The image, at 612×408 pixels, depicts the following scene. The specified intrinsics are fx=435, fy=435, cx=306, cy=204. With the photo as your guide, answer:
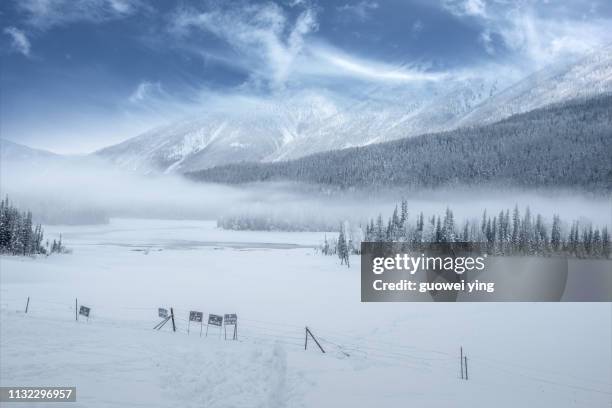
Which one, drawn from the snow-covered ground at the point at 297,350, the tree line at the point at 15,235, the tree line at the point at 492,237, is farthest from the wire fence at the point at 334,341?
the tree line at the point at 492,237

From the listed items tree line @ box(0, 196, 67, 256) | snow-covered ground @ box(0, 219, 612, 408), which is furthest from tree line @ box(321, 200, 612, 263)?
tree line @ box(0, 196, 67, 256)

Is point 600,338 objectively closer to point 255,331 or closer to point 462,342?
point 462,342

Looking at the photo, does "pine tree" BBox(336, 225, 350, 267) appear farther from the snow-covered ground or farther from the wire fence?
the wire fence

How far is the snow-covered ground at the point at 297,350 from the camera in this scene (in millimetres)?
17891

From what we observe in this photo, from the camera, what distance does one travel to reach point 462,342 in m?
31.2

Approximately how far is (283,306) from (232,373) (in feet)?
77.2

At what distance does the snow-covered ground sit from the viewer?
17.9 metres

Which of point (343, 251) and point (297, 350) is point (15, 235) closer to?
point (343, 251)

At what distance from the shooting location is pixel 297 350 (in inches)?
982

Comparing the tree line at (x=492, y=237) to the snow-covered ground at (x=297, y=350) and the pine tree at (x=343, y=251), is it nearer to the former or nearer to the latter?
the pine tree at (x=343, y=251)

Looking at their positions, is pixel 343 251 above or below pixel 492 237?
below

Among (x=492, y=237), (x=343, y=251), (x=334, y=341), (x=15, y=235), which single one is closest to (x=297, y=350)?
(x=334, y=341)

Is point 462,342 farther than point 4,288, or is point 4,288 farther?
point 4,288

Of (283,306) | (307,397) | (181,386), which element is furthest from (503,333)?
(181,386)
